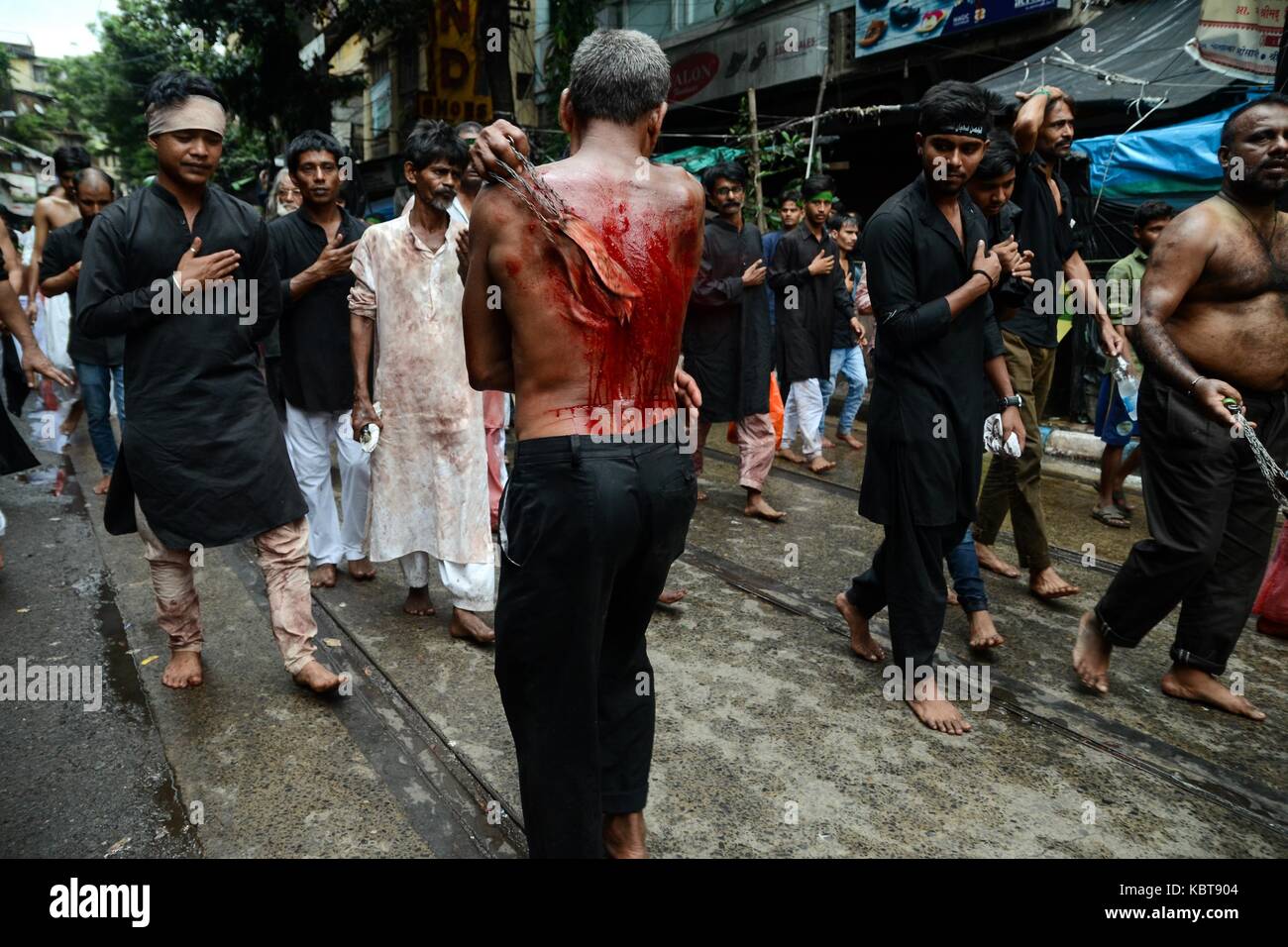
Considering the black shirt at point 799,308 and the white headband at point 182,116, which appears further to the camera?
the black shirt at point 799,308

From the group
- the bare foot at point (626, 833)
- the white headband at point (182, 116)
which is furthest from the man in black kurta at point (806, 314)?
the bare foot at point (626, 833)

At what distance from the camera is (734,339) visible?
5891mm

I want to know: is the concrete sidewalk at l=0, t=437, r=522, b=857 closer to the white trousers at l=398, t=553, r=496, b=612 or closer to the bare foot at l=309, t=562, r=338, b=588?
the bare foot at l=309, t=562, r=338, b=588

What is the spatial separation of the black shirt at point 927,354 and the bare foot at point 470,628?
170 cm

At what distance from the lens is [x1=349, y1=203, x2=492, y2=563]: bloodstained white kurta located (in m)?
3.93

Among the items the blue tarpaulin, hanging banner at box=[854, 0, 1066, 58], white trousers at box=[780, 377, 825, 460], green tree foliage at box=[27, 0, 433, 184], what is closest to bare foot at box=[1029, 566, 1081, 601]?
white trousers at box=[780, 377, 825, 460]

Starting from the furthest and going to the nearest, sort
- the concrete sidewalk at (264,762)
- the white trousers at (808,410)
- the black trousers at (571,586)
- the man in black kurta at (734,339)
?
the white trousers at (808,410)
the man in black kurta at (734,339)
the concrete sidewalk at (264,762)
the black trousers at (571,586)

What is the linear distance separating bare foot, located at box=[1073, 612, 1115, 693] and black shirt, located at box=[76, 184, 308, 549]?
9.73ft

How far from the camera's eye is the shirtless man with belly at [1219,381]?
127 inches

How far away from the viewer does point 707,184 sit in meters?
6.06

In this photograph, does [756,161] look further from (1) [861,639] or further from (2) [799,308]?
(1) [861,639]

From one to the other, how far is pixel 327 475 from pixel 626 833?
2.86m

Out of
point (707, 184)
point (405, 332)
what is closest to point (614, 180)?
point (405, 332)

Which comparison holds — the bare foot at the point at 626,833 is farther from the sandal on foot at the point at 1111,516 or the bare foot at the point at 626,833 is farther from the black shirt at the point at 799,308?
the black shirt at the point at 799,308
